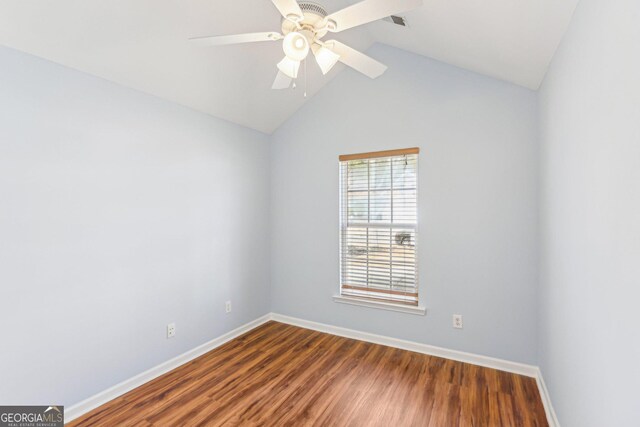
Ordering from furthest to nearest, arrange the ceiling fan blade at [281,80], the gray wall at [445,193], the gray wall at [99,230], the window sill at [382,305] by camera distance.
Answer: the window sill at [382,305]
the gray wall at [445,193]
the ceiling fan blade at [281,80]
the gray wall at [99,230]

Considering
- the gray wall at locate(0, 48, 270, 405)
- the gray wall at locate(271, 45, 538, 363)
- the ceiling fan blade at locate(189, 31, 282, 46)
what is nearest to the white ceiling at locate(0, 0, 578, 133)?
the gray wall at locate(0, 48, 270, 405)

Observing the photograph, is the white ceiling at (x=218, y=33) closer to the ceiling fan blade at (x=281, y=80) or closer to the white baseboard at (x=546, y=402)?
the ceiling fan blade at (x=281, y=80)

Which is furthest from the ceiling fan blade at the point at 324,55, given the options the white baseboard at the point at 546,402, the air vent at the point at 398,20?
the white baseboard at the point at 546,402

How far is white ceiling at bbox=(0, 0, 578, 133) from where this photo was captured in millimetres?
1734

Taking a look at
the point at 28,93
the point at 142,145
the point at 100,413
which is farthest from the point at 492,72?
the point at 100,413

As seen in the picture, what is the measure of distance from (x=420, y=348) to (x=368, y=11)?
9.47ft

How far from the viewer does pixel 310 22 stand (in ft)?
5.07

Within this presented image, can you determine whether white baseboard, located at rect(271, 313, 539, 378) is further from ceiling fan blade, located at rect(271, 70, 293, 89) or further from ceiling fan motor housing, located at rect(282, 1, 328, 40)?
ceiling fan motor housing, located at rect(282, 1, 328, 40)

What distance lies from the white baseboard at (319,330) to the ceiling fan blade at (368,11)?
97.2 inches

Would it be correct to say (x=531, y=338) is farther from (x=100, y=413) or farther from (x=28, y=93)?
(x=28, y=93)

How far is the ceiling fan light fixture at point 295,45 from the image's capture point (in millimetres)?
1518

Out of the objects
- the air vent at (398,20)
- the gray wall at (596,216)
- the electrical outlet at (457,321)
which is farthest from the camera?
the electrical outlet at (457,321)

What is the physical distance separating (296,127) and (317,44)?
2.08m

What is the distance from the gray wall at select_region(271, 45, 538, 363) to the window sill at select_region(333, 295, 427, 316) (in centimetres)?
7
